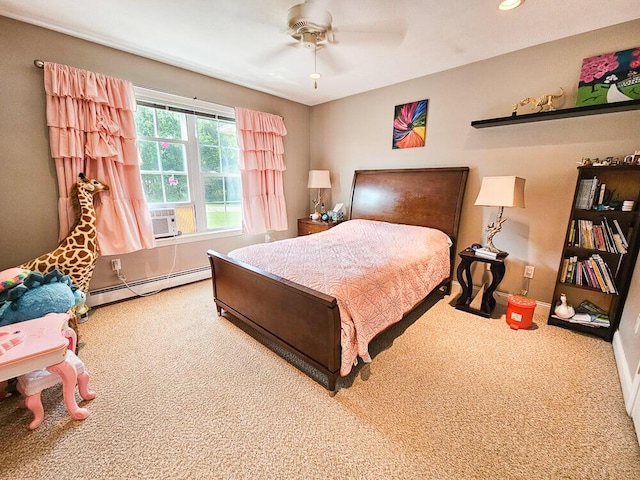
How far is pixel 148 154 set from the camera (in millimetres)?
2896

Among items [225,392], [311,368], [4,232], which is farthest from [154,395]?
[4,232]

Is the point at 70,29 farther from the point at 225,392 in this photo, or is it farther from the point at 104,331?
the point at 225,392

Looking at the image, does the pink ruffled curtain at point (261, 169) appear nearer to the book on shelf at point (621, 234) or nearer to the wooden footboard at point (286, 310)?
the wooden footboard at point (286, 310)

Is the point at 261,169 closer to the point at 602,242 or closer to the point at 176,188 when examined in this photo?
the point at 176,188

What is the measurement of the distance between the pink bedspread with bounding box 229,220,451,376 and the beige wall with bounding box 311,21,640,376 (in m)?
0.77

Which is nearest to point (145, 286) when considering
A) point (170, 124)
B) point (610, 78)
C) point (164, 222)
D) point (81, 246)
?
point (164, 222)

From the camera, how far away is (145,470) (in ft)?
3.95

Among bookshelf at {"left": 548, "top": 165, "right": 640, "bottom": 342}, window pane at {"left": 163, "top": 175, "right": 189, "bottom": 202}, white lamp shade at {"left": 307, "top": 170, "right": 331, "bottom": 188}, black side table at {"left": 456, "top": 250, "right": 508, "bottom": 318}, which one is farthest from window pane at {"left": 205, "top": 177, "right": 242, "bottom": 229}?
bookshelf at {"left": 548, "top": 165, "right": 640, "bottom": 342}

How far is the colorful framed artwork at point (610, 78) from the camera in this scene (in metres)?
2.04

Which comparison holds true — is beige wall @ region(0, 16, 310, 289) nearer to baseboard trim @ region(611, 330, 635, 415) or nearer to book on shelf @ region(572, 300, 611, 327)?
baseboard trim @ region(611, 330, 635, 415)

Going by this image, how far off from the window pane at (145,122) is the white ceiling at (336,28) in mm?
519

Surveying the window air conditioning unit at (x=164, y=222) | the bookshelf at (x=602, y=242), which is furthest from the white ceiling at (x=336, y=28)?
the window air conditioning unit at (x=164, y=222)

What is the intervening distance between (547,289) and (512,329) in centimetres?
67

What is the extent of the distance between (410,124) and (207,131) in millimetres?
2487
